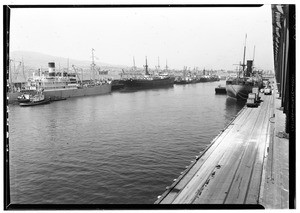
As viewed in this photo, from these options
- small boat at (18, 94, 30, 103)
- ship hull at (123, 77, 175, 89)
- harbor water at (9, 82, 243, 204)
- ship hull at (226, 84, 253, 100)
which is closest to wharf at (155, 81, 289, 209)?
harbor water at (9, 82, 243, 204)

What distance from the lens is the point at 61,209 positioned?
32.0 ft

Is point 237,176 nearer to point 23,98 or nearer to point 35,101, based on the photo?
point 35,101

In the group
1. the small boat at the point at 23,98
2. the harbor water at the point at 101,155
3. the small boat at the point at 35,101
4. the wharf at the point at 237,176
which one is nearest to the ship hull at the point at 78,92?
the small boat at the point at 35,101

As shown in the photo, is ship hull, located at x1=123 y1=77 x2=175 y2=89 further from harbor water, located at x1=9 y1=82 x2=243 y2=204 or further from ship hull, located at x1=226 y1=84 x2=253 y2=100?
harbor water, located at x1=9 y1=82 x2=243 y2=204

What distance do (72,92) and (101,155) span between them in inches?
2074

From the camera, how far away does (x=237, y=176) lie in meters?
13.5

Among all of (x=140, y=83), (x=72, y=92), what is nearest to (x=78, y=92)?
(x=72, y=92)

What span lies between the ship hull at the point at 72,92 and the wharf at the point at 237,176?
154ft

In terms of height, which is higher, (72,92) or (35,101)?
(72,92)

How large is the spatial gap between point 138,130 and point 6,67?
1988 centimetres

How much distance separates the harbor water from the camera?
14562 mm

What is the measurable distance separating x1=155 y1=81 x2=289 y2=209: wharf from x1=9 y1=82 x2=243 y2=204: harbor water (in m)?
Result: 1.99

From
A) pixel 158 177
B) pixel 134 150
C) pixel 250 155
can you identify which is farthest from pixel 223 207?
pixel 134 150

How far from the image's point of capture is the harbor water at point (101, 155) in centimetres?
1456
